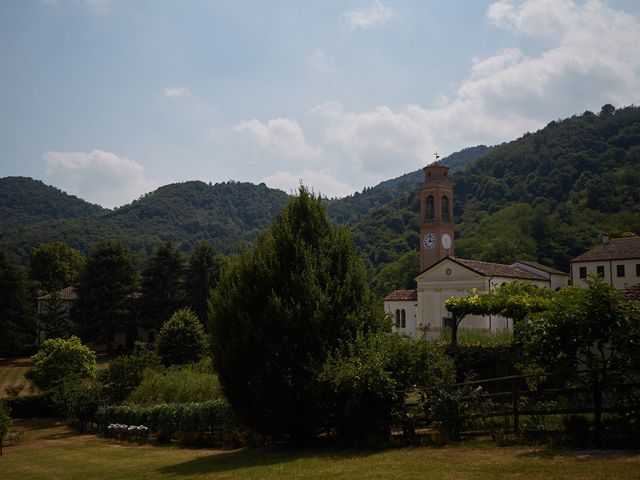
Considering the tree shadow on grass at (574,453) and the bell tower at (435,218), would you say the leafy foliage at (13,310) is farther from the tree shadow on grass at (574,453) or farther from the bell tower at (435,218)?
the tree shadow on grass at (574,453)

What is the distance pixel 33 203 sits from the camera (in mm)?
162500

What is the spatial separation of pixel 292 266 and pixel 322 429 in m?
5.02

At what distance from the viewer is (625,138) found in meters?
111

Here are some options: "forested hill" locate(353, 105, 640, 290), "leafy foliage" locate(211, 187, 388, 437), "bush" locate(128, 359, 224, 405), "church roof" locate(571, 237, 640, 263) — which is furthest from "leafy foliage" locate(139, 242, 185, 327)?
"leafy foliage" locate(211, 187, 388, 437)

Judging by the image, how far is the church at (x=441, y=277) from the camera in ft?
135

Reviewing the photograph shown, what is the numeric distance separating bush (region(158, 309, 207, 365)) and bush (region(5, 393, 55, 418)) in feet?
24.4

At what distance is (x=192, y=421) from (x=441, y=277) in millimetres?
25518

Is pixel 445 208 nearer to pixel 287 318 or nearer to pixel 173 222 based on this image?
pixel 287 318

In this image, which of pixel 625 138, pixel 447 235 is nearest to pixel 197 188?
pixel 625 138

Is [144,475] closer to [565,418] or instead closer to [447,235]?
[565,418]

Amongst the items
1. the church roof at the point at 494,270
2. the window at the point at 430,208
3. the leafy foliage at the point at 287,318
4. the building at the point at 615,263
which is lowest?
the leafy foliage at the point at 287,318

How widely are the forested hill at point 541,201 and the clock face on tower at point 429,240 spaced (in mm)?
24102

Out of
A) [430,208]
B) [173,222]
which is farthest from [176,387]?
[173,222]

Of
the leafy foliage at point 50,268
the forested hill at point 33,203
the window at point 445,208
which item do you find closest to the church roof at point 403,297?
the window at point 445,208
